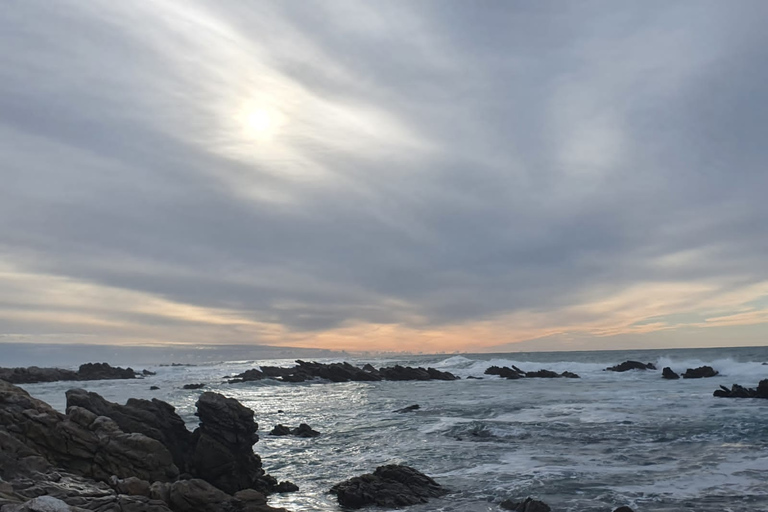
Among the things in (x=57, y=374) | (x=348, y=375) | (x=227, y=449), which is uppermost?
(x=348, y=375)

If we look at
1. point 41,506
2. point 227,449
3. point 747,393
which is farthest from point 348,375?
point 41,506

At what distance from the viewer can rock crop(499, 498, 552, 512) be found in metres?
15.4

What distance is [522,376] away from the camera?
Answer: 8300cm

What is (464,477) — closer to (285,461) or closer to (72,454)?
(285,461)

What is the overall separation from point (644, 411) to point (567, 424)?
760 cm

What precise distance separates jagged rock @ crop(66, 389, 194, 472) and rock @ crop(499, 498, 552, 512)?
12.0 meters

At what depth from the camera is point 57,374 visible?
3344 inches

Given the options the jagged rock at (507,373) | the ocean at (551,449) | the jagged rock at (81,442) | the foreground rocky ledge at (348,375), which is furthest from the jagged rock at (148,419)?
the jagged rock at (507,373)

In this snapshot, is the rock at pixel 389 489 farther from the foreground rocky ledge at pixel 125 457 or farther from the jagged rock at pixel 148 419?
the jagged rock at pixel 148 419

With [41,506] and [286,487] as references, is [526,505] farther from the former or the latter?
[41,506]

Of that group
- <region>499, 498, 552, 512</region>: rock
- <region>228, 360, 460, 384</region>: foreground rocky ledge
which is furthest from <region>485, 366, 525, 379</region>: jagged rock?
<region>499, 498, 552, 512</region>: rock

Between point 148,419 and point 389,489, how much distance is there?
10.1 metres

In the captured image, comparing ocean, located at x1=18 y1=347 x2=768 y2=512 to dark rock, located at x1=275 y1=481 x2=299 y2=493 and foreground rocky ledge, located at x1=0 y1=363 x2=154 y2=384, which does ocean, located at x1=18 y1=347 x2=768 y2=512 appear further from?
foreground rocky ledge, located at x1=0 y1=363 x2=154 y2=384

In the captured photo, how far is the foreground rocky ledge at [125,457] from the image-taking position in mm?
11930
